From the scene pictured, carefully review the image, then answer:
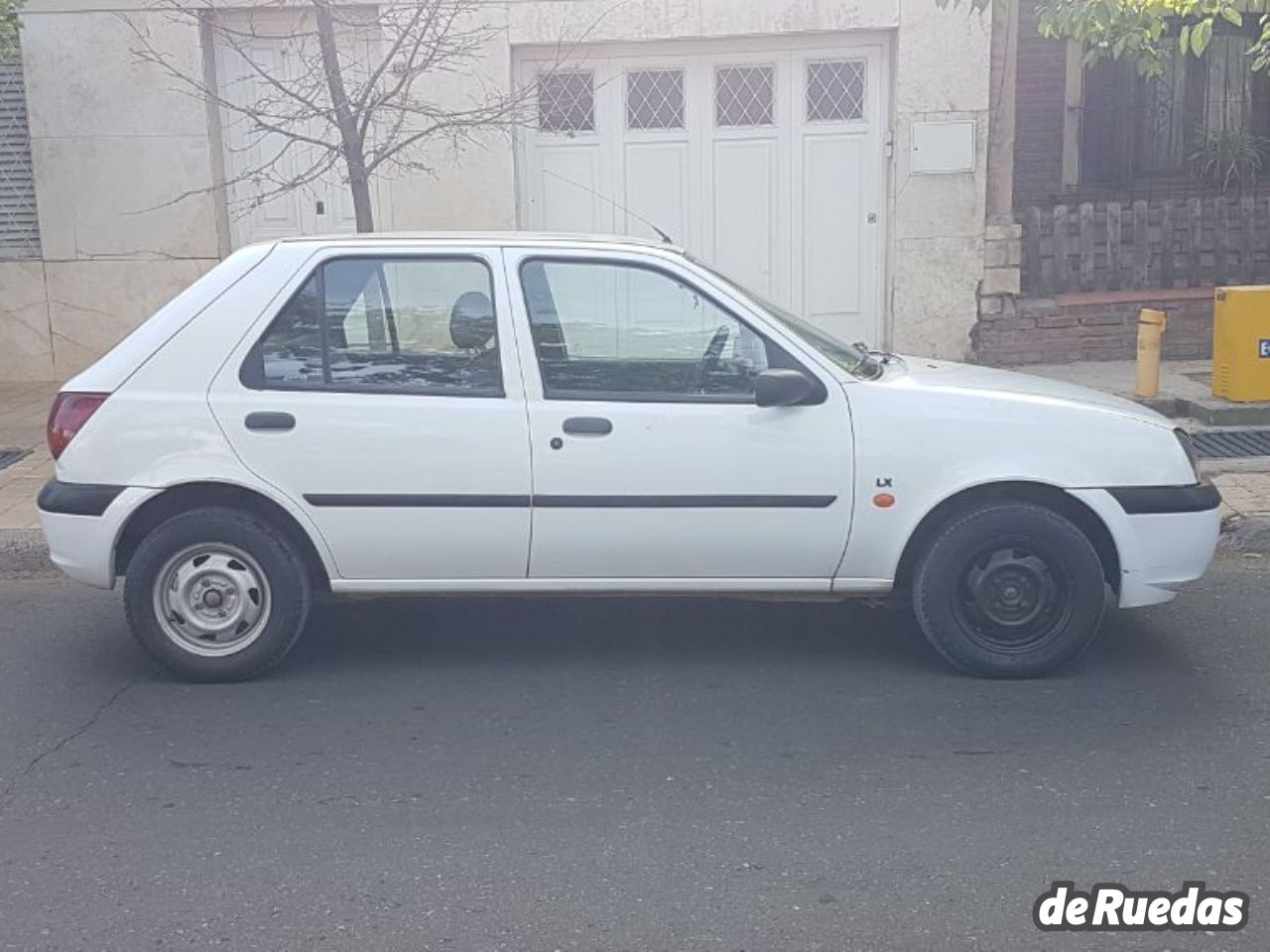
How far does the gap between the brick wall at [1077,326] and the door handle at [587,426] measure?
23.9 ft

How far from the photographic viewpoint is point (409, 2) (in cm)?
1055

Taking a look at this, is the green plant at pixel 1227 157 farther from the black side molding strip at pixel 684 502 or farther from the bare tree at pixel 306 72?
the black side molding strip at pixel 684 502

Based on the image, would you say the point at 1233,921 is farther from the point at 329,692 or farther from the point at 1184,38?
the point at 1184,38

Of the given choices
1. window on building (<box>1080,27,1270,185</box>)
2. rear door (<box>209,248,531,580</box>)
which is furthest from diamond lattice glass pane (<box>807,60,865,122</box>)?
rear door (<box>209,248,531,580</box>)

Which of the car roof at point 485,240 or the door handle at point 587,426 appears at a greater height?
the car roof at point 485,240

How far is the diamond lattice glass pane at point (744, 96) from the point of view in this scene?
11695 mm

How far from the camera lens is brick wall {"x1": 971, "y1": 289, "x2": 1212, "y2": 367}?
39.0 feet

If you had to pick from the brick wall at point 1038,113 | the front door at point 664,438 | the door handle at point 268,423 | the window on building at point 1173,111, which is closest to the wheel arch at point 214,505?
the door handle at point 268,423

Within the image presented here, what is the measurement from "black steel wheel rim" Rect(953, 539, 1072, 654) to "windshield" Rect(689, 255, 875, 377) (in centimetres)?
87

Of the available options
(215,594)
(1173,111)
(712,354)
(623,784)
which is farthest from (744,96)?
Answer: (623,784)

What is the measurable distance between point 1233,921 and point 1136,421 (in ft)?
7.36

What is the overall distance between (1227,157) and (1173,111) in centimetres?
62

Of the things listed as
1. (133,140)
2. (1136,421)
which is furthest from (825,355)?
(133,140)

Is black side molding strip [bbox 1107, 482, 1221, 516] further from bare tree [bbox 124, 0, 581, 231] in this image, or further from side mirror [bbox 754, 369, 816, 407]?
bare tree [bbox 124, 0, 581, 231]
